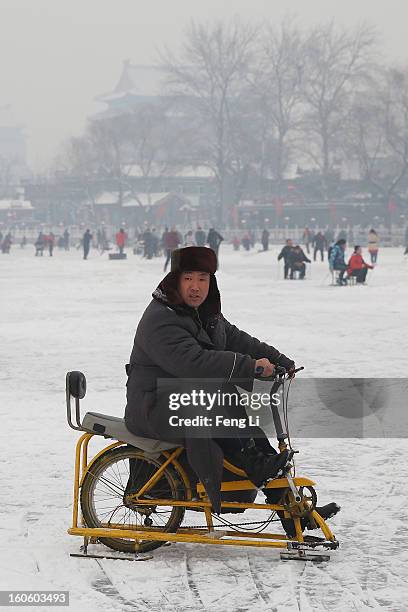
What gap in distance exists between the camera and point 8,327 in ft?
51.5

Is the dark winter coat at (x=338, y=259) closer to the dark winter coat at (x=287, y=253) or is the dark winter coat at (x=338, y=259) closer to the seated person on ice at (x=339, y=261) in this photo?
the seated person on ice at (x=339, y=261)

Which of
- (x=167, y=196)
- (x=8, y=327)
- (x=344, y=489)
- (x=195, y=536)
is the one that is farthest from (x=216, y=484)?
(x=167, y=196)

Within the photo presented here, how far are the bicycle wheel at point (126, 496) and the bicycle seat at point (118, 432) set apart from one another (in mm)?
72

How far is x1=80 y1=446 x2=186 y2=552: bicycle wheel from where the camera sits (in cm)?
459

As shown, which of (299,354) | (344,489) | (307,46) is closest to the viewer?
(344,489)

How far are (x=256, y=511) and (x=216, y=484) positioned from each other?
0.62m

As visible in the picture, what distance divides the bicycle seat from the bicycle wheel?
0.24ft

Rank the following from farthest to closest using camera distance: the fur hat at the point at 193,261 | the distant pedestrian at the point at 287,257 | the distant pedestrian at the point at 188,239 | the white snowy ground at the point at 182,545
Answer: the distant pedestrian at the point at 188,239, the distant pedestrian at the point at 287,257, the fur hat at the point at 193,261, the white snowy ground at the point at 182,545

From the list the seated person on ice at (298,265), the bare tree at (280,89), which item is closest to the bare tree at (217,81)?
the bare tree at (280,89)

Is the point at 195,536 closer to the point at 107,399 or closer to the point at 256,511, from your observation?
the point at 256,511

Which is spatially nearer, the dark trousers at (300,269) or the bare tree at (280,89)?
the dark trousers at (300,269)

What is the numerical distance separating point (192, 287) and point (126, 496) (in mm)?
862

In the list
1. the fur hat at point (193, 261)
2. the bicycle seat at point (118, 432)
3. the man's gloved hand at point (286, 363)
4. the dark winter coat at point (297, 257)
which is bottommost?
the dark winter coat at point (297, 257)

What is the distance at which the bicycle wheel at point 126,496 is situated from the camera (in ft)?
15.1
